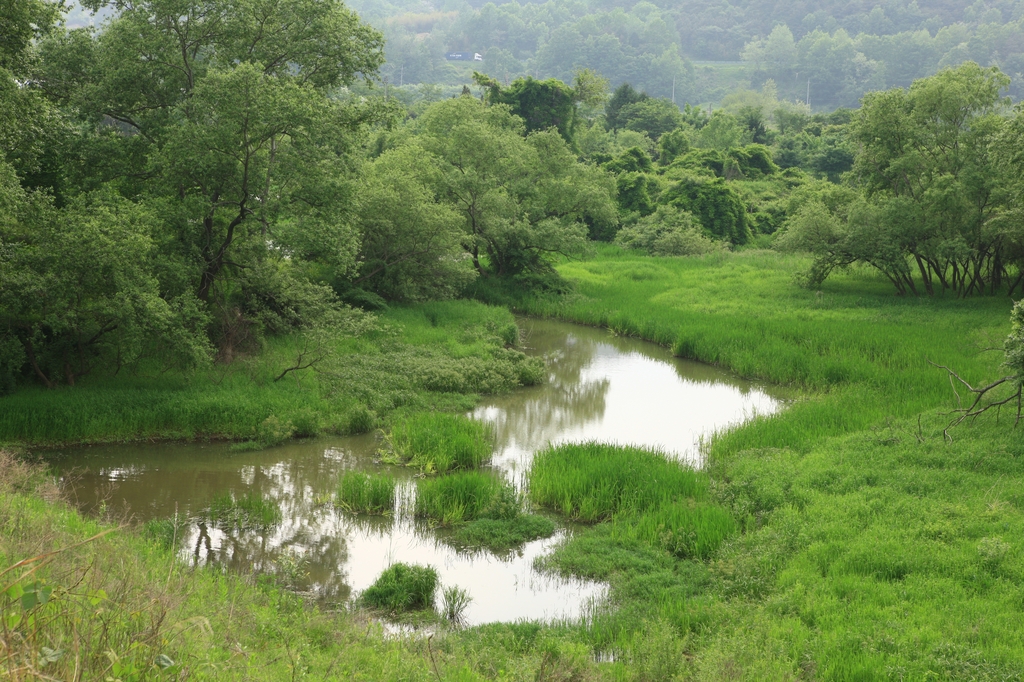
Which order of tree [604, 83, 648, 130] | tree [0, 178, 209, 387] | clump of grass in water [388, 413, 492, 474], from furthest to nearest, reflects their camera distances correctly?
1. tree [604, 83, 648, 130]
2. clump of grass in water [388, 413, 492, 474]
3. tree [0, 178, 209, 387]

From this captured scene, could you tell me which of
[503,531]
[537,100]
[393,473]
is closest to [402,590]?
[503,531]

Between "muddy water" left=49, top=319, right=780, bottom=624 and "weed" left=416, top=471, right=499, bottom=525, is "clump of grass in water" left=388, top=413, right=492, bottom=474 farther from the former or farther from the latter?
"weed" left=416, top=471, right=499, bottom=525

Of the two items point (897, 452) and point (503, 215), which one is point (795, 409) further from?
point (503, 215)

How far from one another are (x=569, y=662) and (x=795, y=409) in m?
9.25

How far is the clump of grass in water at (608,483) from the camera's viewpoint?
428 inches

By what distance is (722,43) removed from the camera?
141250mm

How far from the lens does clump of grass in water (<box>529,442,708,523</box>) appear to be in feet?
35.7

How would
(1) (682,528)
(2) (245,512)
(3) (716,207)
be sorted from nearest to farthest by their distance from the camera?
(1) (682,528), (2) (245,512), (3) (716,207)

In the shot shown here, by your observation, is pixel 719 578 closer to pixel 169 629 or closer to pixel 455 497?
pixel 455 497

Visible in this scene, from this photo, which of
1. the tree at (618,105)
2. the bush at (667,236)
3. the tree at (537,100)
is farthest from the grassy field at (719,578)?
the tree at (618,105)

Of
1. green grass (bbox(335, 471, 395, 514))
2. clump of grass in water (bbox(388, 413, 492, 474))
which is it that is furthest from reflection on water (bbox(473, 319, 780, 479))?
green grass (bbox(335, 471, 395, 514))

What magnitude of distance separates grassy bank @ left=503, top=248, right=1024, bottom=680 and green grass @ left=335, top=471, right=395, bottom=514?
2764mm

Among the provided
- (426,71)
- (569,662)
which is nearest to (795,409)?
(569,662)

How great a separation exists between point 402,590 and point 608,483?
3.62 metres
